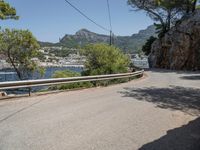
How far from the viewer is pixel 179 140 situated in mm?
6918

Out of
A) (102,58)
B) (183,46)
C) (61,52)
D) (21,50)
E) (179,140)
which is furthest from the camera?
(61,52)

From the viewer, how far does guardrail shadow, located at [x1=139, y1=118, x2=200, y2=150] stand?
20.8 ft

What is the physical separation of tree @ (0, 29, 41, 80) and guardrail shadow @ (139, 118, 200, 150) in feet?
96.2

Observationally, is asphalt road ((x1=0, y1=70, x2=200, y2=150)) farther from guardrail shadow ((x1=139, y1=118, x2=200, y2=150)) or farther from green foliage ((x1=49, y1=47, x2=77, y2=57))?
green foliage ((x1=49, y1=47, x2=77, y2=57))

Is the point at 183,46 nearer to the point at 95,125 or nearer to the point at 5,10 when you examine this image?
the point at 5,10

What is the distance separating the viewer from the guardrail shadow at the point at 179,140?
6.33 metres

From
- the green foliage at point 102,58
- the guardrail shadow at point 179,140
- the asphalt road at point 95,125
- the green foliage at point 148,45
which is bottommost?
the guardrail shadow at point 179,140

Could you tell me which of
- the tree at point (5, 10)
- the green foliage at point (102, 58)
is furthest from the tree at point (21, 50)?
the tree at point (5, 10)

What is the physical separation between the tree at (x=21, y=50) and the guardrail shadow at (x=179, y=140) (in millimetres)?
Result: 29325

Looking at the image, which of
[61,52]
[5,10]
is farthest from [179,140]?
[61,52]

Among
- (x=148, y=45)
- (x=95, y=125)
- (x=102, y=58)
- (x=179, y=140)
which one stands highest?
(x=148, y=45)

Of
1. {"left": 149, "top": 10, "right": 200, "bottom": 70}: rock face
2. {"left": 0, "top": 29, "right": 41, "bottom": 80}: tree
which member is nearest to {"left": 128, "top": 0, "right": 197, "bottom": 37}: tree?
{"left": 149, "top": 10, "right": 200, "bottom": 70}: rock face

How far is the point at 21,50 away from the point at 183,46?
2924 cm

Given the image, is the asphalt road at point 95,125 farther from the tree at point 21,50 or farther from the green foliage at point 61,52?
the green foliage at point 61,52
